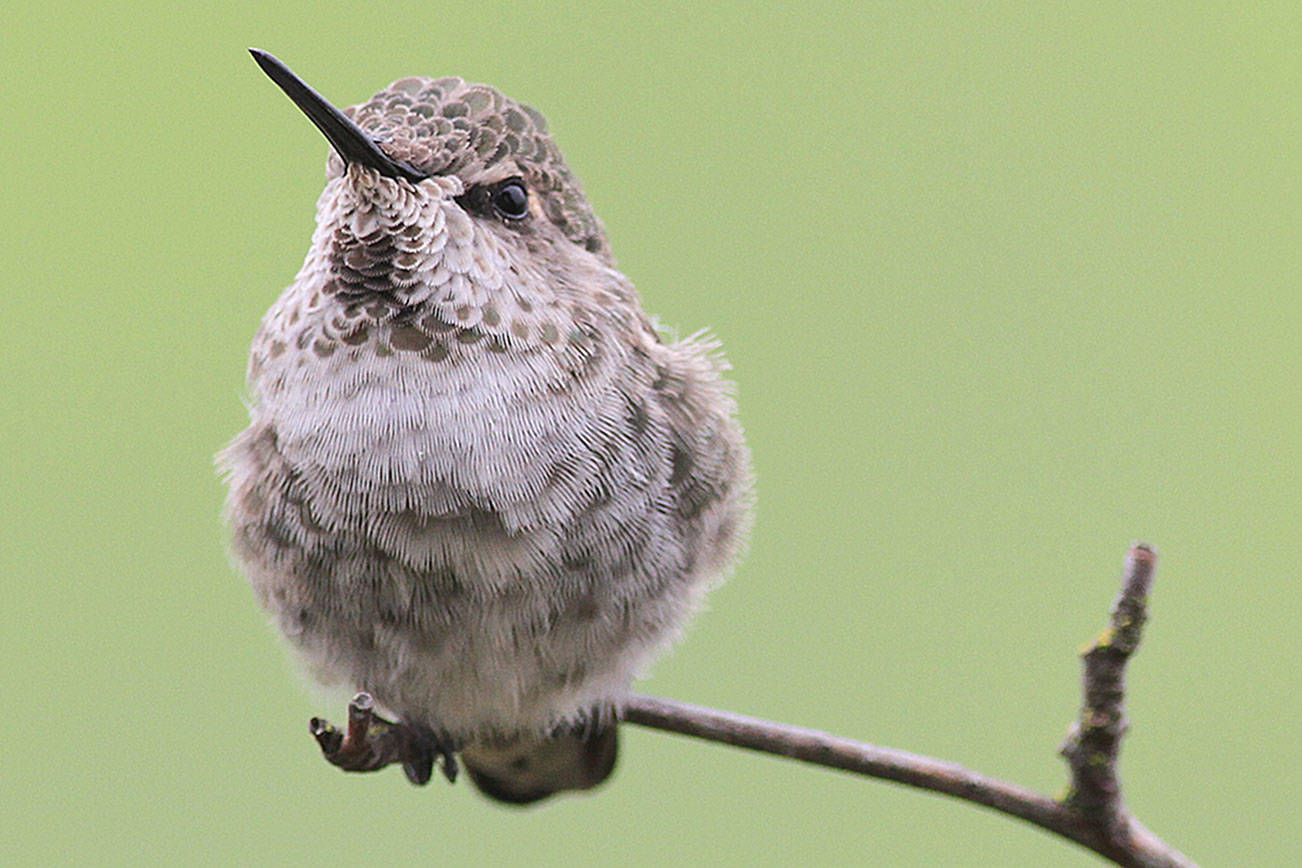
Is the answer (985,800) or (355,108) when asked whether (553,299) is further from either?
(985,800)

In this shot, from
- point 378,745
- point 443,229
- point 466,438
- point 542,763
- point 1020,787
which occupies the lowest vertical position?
point 542,763

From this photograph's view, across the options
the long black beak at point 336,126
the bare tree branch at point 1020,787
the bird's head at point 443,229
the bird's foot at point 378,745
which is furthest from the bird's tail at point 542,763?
the long black beak at point 336,126

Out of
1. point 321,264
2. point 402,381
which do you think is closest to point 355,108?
point 321,264

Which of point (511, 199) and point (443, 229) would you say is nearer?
point (443, 229)

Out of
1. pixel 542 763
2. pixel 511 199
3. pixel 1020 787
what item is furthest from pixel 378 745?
pixel 1020 787

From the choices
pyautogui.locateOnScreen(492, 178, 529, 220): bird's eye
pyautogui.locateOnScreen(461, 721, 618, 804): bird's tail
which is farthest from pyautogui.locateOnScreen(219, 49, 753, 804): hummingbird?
pyautogui.locateOnScreen(461, 721, 618, 804): bird's tail

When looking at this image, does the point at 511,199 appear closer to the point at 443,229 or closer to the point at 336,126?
the point at 443,229
